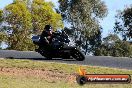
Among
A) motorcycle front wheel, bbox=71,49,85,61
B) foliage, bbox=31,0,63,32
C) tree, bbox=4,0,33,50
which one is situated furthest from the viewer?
foliage, bbox=31,0,63,32

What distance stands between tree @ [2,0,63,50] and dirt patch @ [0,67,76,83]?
34.3 meters

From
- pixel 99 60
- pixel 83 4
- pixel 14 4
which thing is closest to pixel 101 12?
pixel 83 4

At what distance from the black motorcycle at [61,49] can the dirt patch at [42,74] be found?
3331 mm

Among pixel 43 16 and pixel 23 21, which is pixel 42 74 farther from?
pixel 43 16

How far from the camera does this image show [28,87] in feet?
43.4

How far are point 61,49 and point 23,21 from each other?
33.2 metres

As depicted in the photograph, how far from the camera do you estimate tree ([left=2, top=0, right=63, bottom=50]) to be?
53406mm

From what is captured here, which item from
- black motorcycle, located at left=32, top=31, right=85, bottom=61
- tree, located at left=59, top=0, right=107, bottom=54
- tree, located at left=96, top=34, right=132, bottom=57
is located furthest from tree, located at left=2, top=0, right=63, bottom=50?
black motorcycle, located at left=32, top=31, right=85, bottom=61

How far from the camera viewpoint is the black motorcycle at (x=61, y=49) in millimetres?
20953

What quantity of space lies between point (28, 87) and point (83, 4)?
47174 millimetres

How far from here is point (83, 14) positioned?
60.4 m

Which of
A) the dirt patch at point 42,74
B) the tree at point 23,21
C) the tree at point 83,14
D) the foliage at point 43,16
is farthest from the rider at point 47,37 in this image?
the tree at point 83,14

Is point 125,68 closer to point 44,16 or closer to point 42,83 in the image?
point 42,83

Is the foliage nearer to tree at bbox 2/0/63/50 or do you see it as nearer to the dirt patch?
tree at bbox 2/0/63/50
